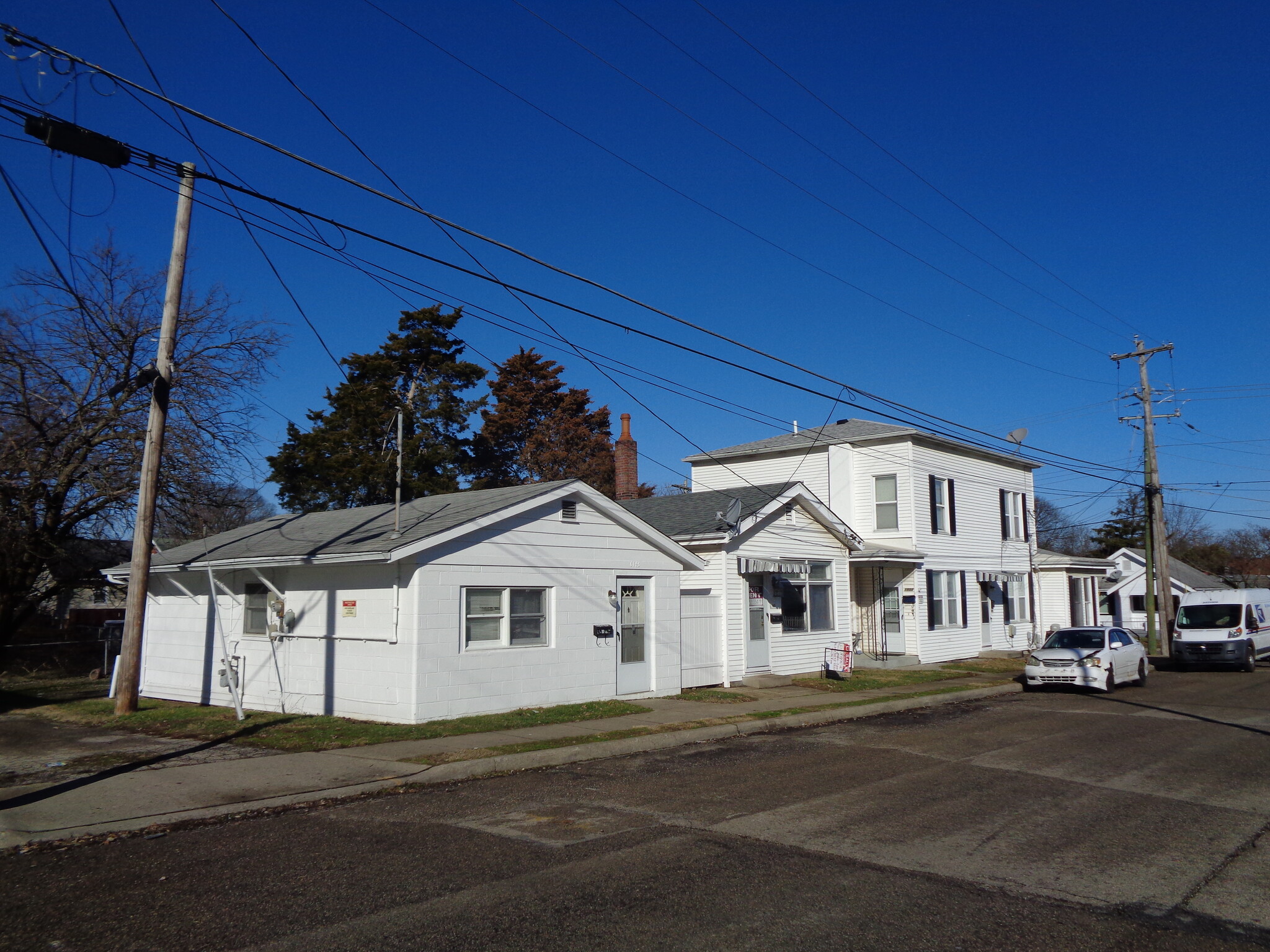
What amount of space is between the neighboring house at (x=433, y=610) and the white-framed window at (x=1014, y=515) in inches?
742

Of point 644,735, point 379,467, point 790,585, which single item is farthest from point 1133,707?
point 379,467

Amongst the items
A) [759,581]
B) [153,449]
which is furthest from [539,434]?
[153,449]

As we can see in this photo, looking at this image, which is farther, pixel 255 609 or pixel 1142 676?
pixel 1142 676

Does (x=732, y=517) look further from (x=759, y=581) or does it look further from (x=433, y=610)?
(x=433, y=610)

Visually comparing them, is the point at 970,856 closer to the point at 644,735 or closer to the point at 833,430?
the point at 644,735

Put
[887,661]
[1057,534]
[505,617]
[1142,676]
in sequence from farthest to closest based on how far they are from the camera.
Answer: [1057,534] < [887,661] < [1142,676] < [505,617]

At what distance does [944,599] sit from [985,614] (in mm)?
3647

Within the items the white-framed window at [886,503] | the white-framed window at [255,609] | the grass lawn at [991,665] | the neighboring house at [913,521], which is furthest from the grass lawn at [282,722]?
the white-framed window at [886,503]

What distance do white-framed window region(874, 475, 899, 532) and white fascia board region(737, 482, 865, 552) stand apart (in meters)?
3.14

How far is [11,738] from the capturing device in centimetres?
1371

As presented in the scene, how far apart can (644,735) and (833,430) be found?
783 inches

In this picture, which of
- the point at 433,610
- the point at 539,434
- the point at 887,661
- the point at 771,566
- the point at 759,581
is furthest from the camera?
the point at 539,434

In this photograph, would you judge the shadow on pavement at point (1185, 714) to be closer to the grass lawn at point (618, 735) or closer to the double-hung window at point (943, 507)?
the grass lawn at point (618, 735)

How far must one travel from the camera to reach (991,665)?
2856 cm
